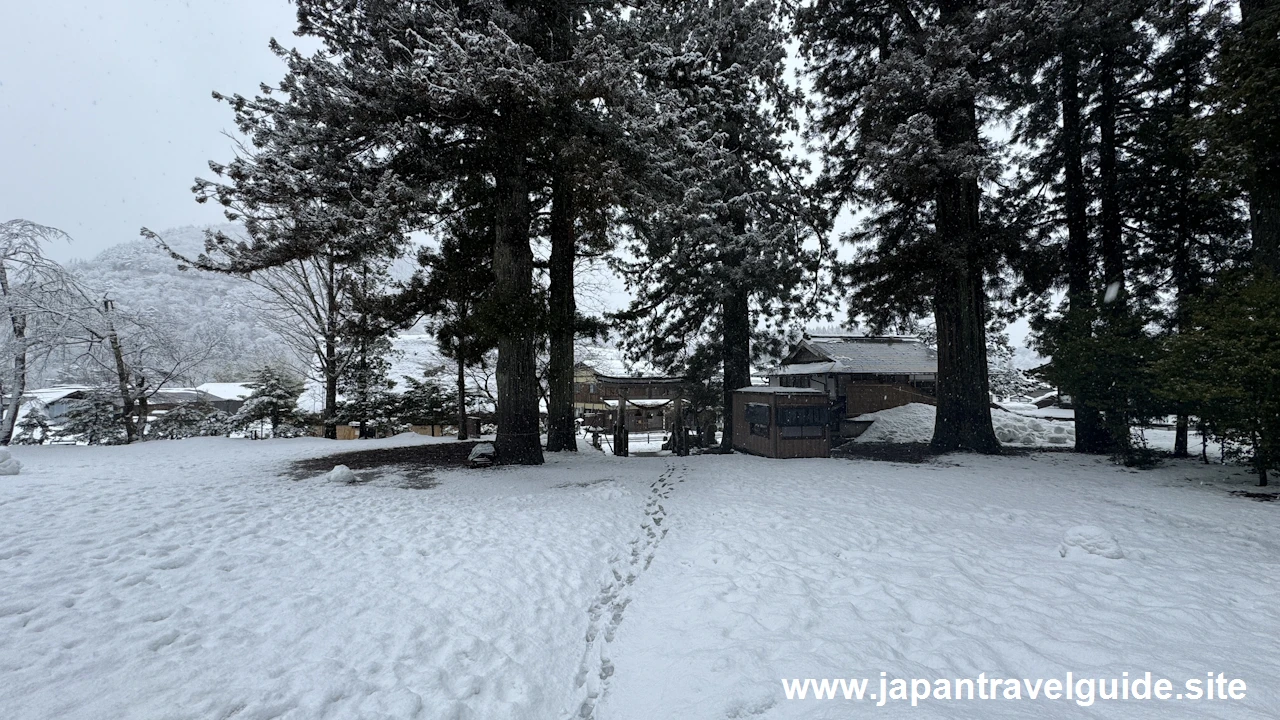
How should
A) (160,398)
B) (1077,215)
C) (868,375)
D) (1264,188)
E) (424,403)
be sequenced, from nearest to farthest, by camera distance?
(1264,188), (1077,215), (424,403), (868,375), (160,398)

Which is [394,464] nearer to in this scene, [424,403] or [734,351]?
[734,351]

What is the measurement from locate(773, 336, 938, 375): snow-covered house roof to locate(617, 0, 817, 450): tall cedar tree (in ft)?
35.7

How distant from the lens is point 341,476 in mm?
9312

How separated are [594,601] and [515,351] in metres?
7.20

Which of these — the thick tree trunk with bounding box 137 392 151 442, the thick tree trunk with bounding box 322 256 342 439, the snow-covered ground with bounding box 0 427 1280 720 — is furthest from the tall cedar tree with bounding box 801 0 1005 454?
the thick tree trunk with bounding box 137 392 151 442

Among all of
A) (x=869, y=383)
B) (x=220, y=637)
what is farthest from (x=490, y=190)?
(x=869, y=383)

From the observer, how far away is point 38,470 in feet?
30.8

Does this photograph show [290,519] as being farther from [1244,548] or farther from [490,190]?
[1244,548]

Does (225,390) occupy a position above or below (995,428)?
above

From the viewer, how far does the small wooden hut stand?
1295 centimetres

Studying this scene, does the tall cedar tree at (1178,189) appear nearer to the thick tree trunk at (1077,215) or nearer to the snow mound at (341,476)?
the thick tree trunk at (1077,215)

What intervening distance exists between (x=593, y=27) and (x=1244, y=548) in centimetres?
1244

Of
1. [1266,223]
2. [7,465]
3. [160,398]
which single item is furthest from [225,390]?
[1266,223]

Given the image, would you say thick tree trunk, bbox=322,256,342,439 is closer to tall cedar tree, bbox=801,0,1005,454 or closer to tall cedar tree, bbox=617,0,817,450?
tall cedar tree, bbox=617,0,817,450
